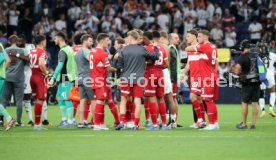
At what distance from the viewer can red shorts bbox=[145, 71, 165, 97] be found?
61.3 ft

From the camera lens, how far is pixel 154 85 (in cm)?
1873

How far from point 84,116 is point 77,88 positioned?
0.78 m

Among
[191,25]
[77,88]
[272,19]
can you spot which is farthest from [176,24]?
[77,88]

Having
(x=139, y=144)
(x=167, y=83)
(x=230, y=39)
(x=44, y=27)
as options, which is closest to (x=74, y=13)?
(x=44, y=27)

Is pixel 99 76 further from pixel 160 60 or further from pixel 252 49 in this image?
pixel 252 49

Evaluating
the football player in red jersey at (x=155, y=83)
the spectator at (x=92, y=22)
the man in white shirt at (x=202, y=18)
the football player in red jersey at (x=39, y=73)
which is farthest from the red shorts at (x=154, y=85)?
the man in white shirt at (x=202, y=18)

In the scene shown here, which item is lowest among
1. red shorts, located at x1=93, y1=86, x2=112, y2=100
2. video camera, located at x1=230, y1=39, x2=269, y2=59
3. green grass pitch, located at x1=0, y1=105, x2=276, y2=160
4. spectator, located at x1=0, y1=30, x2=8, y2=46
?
green grass pitch, located at x1=0, y1=105, x2=276, y2=160

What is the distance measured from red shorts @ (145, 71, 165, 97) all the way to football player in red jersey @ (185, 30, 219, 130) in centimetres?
97

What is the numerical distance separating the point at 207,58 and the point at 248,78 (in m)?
1.09

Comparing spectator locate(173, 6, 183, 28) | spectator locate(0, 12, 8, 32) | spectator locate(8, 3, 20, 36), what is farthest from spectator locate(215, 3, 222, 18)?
spectator locate(0, 12, 8, 32)

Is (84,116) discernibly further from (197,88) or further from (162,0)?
(162,0)

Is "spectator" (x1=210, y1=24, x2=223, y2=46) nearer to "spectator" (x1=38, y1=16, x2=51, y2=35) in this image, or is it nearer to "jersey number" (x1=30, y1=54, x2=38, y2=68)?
"spectator" (x1=38, y1=16, x2=51, y2=35)

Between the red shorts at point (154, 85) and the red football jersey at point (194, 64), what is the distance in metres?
0.83

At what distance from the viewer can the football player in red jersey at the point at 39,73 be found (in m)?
19.3
